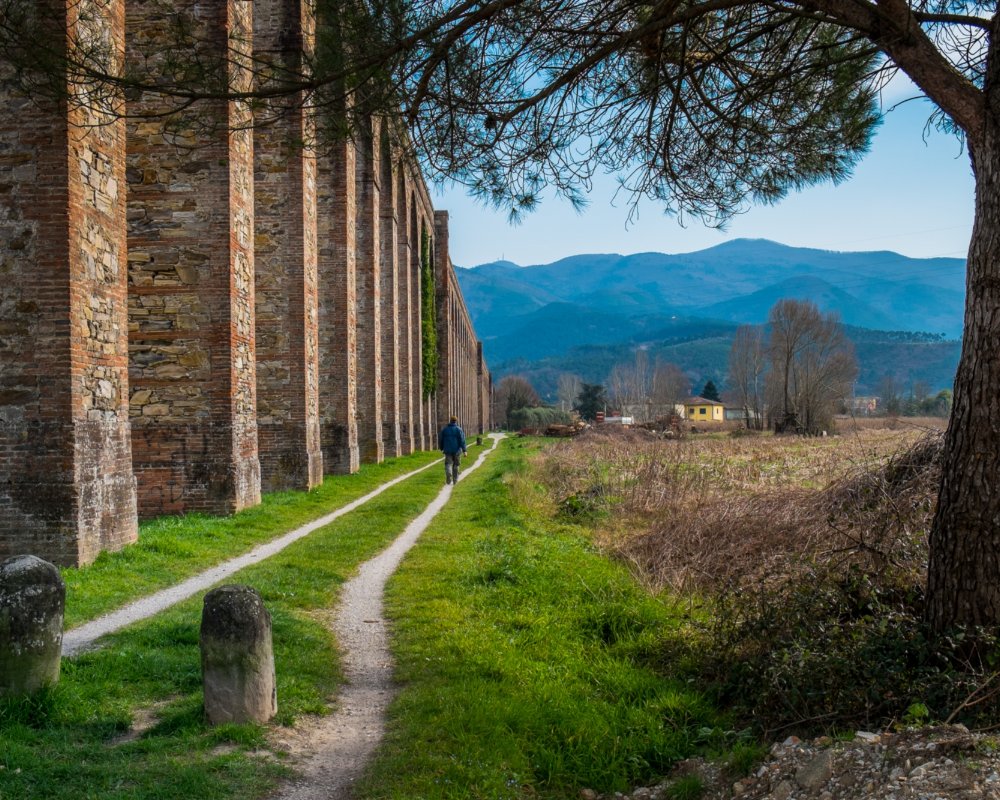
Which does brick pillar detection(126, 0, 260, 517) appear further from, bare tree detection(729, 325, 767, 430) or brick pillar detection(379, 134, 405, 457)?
bare tree detection(729, 325, 767, 430)

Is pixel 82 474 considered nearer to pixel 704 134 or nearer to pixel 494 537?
pixel 494 537

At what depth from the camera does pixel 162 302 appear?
1230cm

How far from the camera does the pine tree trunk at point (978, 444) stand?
4.34m

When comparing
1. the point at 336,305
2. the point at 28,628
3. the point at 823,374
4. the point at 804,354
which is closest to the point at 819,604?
the point at 28,628

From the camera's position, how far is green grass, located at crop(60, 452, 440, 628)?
7355 millimetres

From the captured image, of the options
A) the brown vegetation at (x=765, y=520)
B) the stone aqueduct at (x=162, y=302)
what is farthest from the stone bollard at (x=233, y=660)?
the stone aqueduct at (x=162, y=302)

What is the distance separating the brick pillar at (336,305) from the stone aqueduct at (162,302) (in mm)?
36

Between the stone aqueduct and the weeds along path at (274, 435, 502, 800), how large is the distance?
345cm

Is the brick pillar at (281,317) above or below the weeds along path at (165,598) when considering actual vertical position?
above

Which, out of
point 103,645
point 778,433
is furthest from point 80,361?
point 778,433

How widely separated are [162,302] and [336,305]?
7.86 metres

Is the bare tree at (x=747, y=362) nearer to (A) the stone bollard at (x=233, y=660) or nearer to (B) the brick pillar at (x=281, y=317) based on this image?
(B) the brick pillar at (x=281, y=317)

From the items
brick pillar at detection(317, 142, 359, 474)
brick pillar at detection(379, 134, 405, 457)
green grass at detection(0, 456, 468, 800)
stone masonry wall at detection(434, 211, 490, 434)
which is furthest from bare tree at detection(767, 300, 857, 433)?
green grass at detection(0, 456, 468, 800)

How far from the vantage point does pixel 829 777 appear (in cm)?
344
